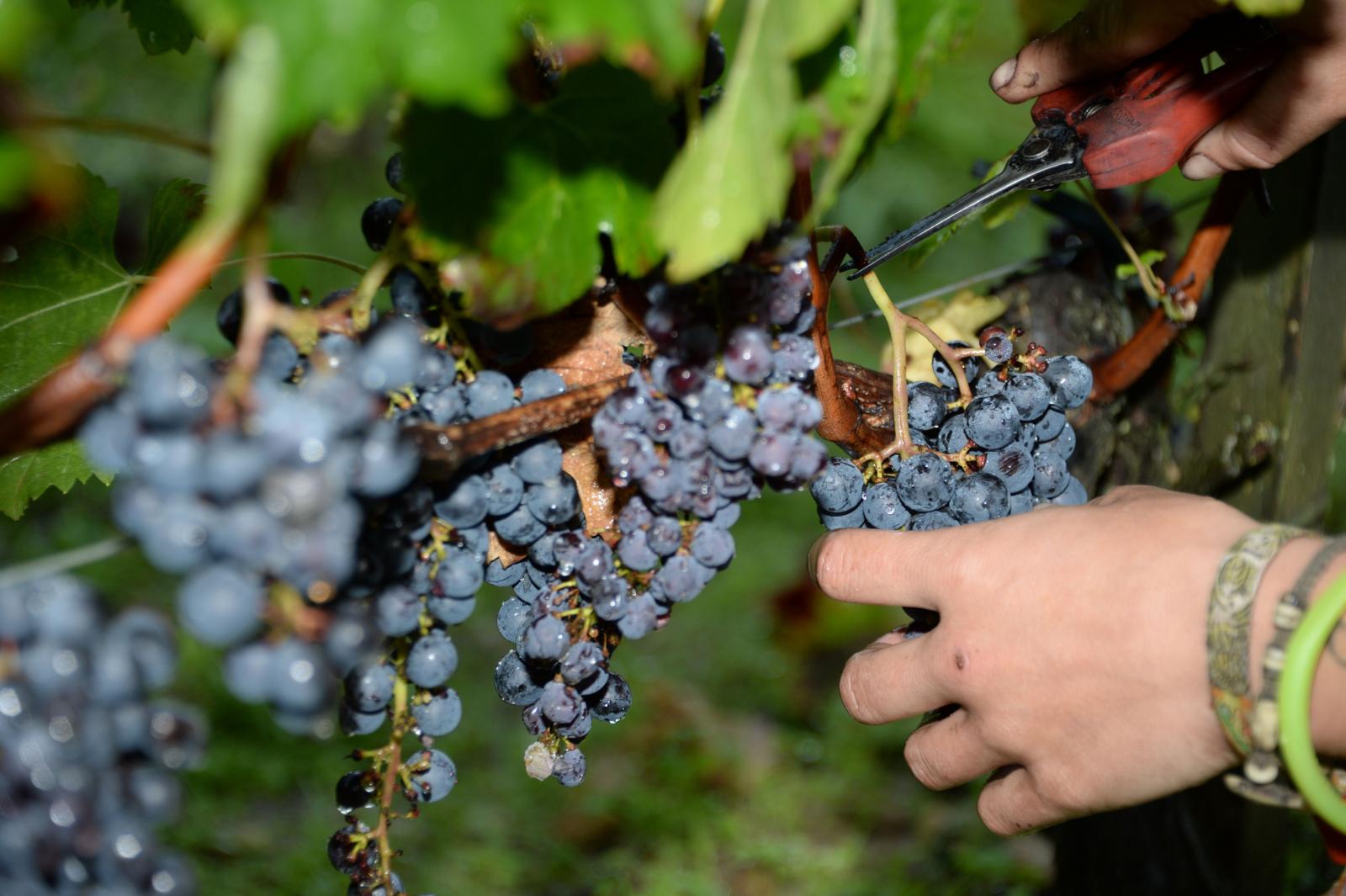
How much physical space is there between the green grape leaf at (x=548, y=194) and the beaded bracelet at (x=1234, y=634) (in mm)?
496

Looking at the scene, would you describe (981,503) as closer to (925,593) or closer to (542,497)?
(925,593)

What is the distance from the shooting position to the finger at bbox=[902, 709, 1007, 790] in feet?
3.06

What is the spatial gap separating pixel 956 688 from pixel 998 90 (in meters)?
0.63

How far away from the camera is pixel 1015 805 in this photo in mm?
947

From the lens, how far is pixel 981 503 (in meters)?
0.93

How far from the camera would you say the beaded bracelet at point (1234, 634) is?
0.75 metres

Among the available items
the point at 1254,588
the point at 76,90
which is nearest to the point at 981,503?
the point at 1254,588

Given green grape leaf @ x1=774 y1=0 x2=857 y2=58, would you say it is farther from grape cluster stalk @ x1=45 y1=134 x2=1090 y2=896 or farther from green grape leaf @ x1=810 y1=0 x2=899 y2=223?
grape cluster stalk @ x1=45 y1=134 x2=1090 y2=896

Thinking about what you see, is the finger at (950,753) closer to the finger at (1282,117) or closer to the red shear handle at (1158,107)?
the red shear handle at (1158,107)

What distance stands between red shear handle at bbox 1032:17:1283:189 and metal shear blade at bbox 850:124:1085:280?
13 mm

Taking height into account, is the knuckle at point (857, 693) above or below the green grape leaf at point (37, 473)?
below

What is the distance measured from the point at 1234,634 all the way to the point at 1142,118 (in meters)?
0.52

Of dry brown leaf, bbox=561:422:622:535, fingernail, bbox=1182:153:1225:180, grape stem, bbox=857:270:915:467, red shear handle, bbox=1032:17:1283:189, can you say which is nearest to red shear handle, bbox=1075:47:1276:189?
red shear handle, bbox=1032:17:1283:189

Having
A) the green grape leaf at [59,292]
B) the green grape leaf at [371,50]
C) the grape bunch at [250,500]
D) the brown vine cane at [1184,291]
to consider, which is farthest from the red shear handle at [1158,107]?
the green grape leaf at [59,292]
